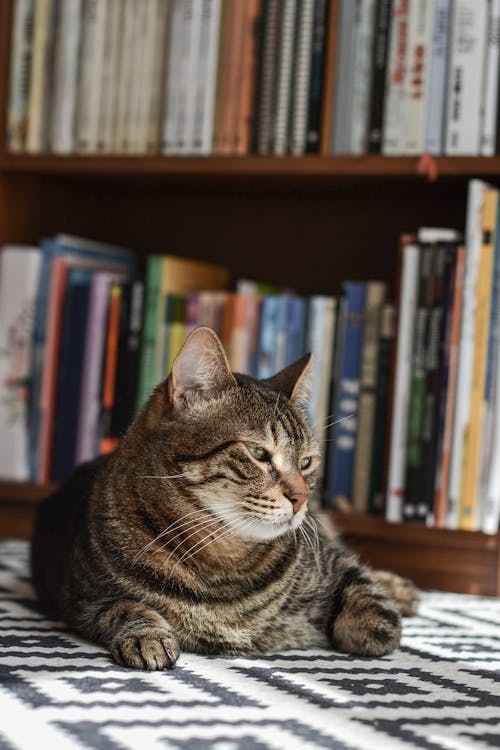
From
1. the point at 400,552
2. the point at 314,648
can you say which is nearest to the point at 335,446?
the point at 400,552

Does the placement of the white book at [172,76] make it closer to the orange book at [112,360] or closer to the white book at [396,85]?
the orange book at [112,360]

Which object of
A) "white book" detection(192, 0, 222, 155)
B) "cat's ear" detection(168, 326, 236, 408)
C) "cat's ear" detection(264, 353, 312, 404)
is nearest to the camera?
"cat's ear" detection(168, 326, 236, 408)

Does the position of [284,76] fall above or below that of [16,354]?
above

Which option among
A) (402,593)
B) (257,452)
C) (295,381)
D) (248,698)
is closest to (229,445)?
(257,452)

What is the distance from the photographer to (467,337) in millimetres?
1806

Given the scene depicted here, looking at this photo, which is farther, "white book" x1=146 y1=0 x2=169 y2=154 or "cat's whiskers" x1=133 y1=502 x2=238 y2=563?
"white book" x1=146 y1=0 x2=169 y2=154

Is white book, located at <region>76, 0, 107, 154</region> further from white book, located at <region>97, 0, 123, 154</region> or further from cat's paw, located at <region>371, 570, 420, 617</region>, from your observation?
cat's paw, located at <region>371, 570, 420, 617</region>

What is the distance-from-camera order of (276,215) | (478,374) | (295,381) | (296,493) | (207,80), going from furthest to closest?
1. (276,215)
2. (207,80)
3. (478,374)
4. (295,381)
5. (296,493)

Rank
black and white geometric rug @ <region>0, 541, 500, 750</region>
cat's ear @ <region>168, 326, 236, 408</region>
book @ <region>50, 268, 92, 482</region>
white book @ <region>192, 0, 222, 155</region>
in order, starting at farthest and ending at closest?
1. book @ <region>50, 268, 92, 482</region>
2. white book @ <region>192, 0, 222, 155</region>
3. cat's ear @ <region>168, 326, 236, 408</region>
4. black and white geometric rug @ <region>0, 541, 500, 750</region>

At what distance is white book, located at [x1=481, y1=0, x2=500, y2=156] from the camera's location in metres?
1.82

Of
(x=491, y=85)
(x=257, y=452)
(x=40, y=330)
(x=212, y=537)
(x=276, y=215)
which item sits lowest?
(x=212, y=537)

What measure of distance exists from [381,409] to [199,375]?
686 mm

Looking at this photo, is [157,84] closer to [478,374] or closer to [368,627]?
[478,374]

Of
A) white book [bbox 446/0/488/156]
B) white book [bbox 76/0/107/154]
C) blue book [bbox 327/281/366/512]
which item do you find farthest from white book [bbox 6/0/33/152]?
white book [bbox 446/0/488/156]
